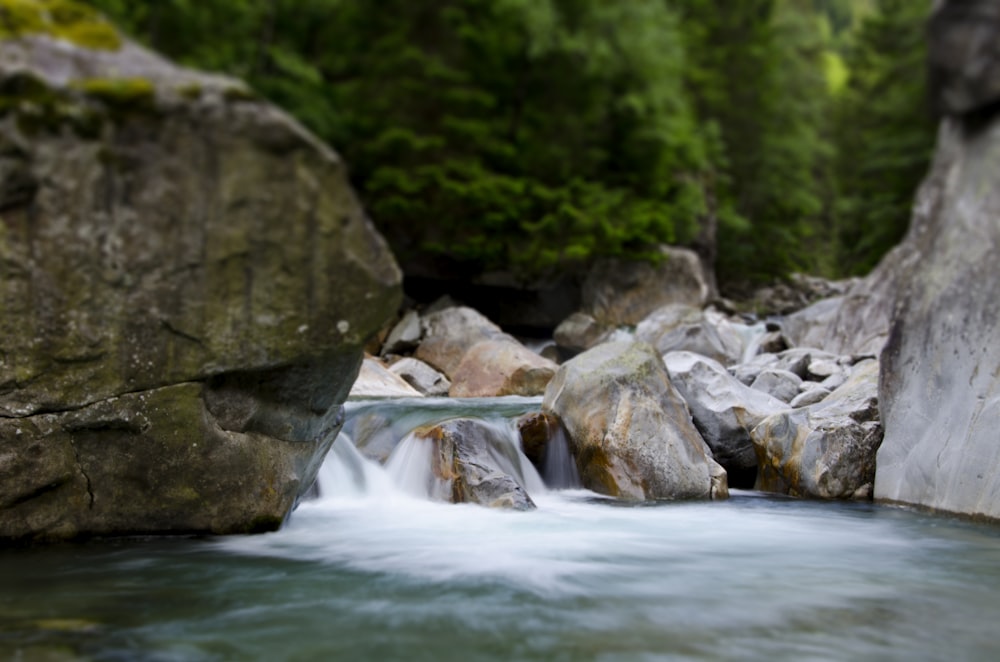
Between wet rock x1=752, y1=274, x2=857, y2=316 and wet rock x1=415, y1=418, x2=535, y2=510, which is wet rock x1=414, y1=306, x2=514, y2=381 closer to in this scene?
wet rock x1=415, y1=418, x2=535, y2=510

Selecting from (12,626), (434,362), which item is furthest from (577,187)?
(12,626)

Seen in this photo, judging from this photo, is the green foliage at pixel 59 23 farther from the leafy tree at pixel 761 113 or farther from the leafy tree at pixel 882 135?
the leafy tree at pixel 761 113

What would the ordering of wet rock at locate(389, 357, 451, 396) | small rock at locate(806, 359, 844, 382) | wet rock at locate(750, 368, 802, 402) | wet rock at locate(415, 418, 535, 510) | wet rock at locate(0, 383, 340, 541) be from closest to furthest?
wet rock at locate(0, 383, 340, 541) → wet rock at locate(415, 418, 535, 510) → wet rock at locate(750, 368, 802, 402) → small rock at locate(806, 359, 844, 382) → wet rock at locate(389, 357, 451, 396)

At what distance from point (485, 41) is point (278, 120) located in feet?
52.6

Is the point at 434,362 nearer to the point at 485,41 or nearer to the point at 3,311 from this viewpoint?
the point at 485,41

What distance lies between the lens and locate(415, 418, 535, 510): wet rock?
720 centimetres

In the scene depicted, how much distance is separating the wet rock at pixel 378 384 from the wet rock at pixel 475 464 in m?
3.49

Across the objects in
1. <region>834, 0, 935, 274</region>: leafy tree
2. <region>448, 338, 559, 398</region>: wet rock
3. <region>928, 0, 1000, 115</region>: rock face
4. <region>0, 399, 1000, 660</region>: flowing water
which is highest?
<region>834, 0, 935, 274</region>: leafy tree

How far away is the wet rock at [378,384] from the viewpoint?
1159cm

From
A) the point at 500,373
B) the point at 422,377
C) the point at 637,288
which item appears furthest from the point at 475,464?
the point at 637,288

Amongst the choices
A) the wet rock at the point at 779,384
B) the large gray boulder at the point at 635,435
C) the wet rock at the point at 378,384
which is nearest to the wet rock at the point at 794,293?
the wet rock at the point at 779,384

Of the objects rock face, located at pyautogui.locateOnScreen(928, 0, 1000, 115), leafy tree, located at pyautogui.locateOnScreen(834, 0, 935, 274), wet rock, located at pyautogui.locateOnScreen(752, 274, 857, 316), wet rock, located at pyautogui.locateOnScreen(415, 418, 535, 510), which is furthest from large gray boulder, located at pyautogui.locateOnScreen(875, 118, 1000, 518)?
leafy tree, located at pyautogui.locateOnScreen(834, 0, 935, 274)

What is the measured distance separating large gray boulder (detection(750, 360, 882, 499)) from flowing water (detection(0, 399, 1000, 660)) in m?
0.77

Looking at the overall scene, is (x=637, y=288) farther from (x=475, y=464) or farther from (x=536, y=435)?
(x=475, y=464)
